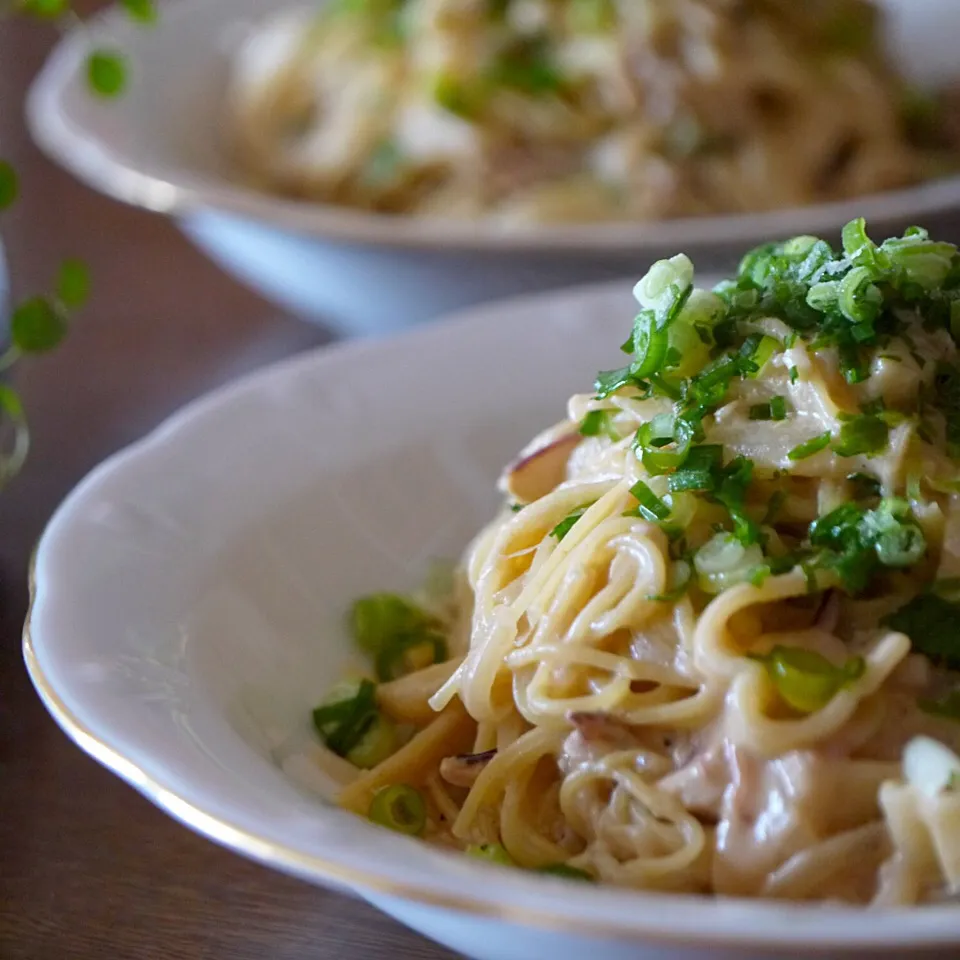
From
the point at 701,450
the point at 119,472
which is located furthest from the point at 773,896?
the point at 119,472

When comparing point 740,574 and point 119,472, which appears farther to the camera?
point 119,472

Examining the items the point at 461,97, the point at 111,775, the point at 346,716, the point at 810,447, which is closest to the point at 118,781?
the point at 111,775

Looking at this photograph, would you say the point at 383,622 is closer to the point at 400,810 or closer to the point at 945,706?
the point at 400,810

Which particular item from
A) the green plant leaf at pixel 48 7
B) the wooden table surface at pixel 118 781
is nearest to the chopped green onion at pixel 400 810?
the wooden table surface at pixel 118 781

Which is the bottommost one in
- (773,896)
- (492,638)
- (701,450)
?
(773,896)

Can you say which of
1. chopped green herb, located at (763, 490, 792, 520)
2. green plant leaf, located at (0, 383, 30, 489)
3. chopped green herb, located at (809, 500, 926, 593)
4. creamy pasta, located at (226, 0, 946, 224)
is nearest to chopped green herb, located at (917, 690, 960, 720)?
chopped green herb, located at (809, 500, 926, 593)

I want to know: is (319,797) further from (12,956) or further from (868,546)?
(868,546)

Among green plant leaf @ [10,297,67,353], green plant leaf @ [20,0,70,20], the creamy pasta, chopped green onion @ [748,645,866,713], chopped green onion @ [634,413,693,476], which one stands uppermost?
green plant leaf @ [20,0,70,20]

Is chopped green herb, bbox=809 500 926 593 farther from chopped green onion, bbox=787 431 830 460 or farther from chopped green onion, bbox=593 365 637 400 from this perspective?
chopped green onion, bbox=593 365 637 400
